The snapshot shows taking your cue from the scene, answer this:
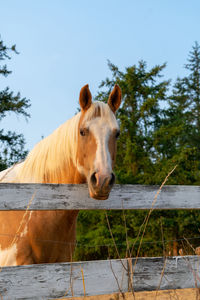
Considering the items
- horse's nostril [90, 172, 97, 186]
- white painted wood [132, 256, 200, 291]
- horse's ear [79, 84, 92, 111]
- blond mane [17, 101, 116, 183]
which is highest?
horse's ear [79, 84, 92, 111]

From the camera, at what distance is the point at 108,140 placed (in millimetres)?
2730

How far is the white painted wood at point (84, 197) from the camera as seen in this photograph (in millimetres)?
2156

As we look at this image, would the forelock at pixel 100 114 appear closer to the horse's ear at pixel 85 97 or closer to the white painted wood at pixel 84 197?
the horse's ear at pixel 85 97

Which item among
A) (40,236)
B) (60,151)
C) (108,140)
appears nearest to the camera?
(108,140)

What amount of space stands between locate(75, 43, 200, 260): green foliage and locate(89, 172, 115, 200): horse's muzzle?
7972 millimetres

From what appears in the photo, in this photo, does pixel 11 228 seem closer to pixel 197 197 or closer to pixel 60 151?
pixel 60 151

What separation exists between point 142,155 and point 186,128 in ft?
9.32

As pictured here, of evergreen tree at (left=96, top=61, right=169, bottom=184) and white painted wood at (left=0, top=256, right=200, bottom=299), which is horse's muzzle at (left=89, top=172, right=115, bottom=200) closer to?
white painted wood at (left=0, top=256, right=200, bottom=299)

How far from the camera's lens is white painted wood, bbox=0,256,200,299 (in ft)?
6.46

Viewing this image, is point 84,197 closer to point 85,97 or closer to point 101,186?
point 101,186

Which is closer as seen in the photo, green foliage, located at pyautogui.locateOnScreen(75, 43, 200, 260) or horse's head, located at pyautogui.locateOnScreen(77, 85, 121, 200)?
horse's head, located at pyautogui.locateOnScreen(77, 85, 121, 200)

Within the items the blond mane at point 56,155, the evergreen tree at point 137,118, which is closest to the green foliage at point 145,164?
the evergreen tree at point 137,118

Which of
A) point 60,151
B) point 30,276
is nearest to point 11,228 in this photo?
point 60,151

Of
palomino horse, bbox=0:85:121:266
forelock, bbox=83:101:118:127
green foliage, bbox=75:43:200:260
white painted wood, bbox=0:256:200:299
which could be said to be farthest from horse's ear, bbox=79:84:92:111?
green foliage, bbox=75:43:200:260
